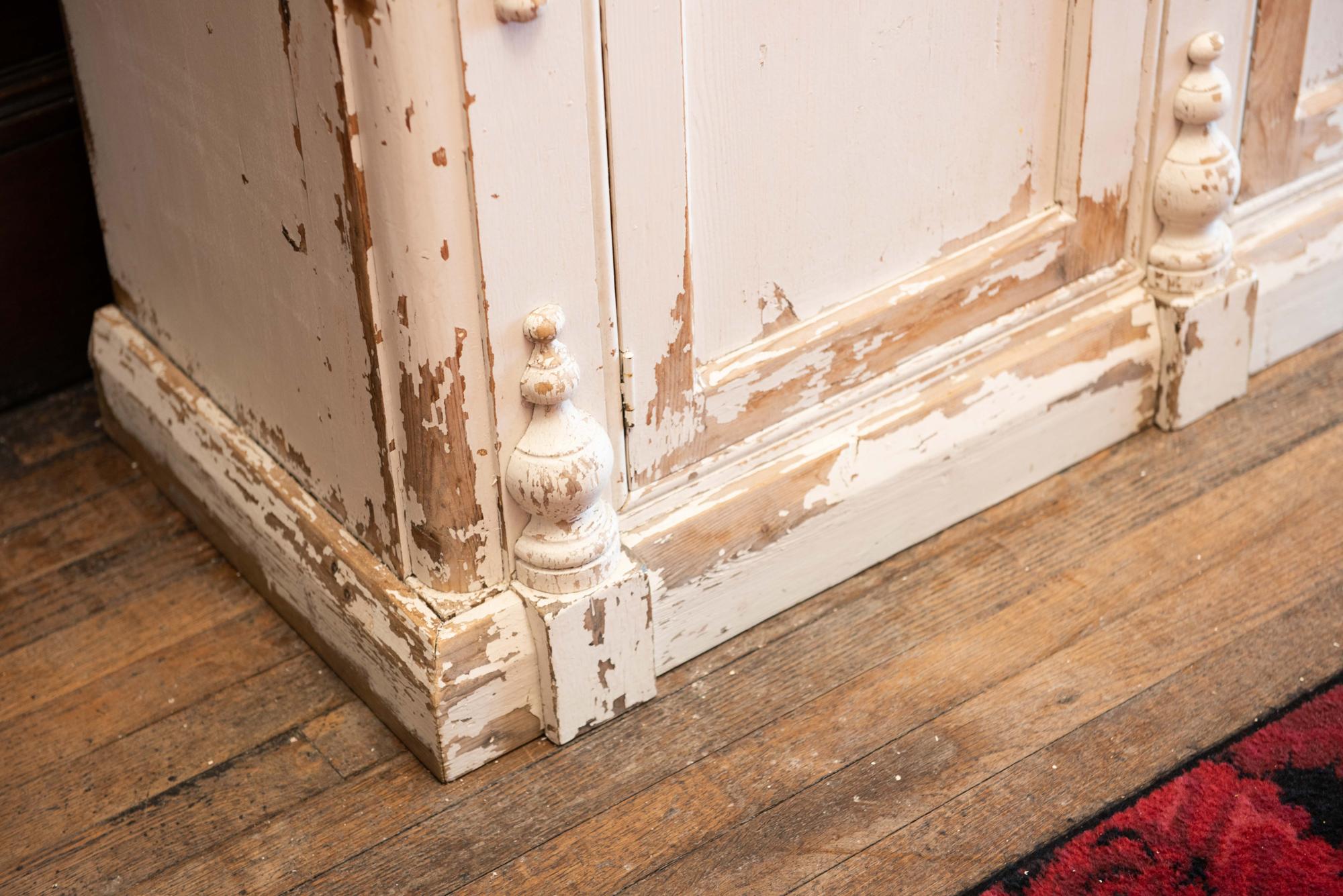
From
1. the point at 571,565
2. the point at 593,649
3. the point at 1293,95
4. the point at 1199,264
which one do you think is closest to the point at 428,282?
the point at 571,565

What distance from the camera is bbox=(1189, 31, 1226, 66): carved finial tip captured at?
1.70 m

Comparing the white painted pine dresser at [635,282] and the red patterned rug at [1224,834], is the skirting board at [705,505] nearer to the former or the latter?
the white painted pine dresser at [635,282]

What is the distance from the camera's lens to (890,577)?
1727mm

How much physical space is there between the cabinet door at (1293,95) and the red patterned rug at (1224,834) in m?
0.73

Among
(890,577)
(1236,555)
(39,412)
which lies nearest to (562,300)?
(890,577)

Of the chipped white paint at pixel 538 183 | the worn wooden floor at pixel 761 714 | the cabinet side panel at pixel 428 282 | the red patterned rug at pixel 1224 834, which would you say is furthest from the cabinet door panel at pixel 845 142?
the red patterned rug at pixel 1224 834

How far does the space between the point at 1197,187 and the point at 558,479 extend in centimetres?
86

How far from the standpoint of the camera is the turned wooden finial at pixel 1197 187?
5.65 ft

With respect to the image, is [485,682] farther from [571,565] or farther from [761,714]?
[761,714]

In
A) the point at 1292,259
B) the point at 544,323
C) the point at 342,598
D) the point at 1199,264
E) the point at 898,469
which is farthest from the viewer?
the point at 1292,259

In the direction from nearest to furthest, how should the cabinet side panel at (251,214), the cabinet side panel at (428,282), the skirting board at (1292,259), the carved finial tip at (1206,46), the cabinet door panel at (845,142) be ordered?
the cabinet side panel at (428,282) → the cabinet side panel at (251,214) → the cabinet door panel at (845,142) → the carved finial tip at (1206,46) → the skirting board at (1292,259)

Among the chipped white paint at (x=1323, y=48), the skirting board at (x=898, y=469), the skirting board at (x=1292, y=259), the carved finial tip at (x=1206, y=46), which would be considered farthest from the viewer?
the skirting board at (x=1292, y=259)

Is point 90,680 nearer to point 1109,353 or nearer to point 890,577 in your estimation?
point 890,577

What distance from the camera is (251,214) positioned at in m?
1.46
